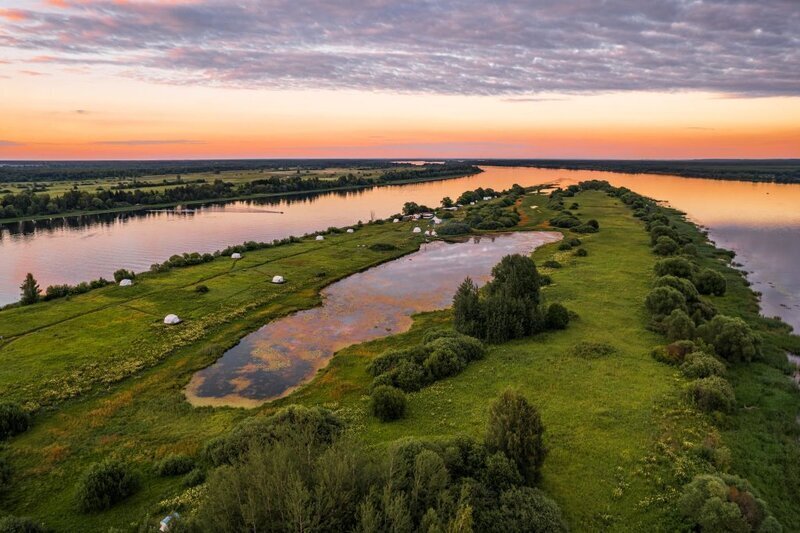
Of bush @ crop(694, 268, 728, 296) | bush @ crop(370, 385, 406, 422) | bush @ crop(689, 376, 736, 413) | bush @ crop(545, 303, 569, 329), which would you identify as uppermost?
bush @ crop(694, 268, 728, 296)

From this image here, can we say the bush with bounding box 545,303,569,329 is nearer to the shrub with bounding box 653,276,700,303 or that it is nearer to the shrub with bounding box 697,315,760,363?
the shrub with bounding box 697,315,760,363

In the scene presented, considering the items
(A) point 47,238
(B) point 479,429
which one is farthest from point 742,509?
(A) point 47,238

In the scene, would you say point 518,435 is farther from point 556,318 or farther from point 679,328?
point 679,328

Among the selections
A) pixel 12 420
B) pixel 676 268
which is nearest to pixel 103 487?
pixel 12 420

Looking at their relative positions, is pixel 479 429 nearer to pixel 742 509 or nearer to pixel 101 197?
pixel 742 509

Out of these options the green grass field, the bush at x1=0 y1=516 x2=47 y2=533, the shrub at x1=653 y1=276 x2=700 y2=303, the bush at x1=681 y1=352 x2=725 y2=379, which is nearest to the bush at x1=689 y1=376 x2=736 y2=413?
the green grass field

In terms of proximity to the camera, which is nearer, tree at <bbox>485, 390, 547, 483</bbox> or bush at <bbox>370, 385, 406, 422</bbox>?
tree at <bbox>485, 390, 547, 483</bbox>

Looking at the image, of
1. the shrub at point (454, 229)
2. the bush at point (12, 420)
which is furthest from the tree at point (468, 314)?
the shrub at point (454, 229)
